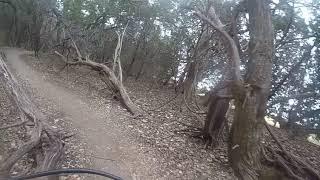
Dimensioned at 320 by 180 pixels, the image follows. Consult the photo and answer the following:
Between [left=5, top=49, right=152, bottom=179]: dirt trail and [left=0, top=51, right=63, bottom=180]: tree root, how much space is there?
805 millimetres

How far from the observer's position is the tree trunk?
5.45 m

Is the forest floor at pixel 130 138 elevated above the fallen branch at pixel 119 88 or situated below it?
below

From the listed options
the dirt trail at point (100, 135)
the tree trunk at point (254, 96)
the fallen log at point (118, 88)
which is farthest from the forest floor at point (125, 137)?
the tree trunk at point (254, 96)

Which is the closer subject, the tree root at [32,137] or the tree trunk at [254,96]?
the tree root at [32,137]

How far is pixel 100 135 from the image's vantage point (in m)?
6.64

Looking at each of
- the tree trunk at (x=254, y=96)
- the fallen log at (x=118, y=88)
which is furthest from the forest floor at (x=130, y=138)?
the tree trunk at (x=254, y=96)

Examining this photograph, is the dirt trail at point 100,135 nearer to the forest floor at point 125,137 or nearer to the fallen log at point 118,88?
the forest floor at point 125,137

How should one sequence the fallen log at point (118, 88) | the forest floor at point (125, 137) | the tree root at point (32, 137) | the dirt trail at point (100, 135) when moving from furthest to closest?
the fallen log at point (118, 88), the forest floor at point (125, 137), the dirt trail at point (100, 135), the tree root at point (32, 137)

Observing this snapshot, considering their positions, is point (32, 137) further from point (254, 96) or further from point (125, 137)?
point (254, 96)

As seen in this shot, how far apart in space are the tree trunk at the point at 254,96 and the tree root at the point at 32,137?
113 inches

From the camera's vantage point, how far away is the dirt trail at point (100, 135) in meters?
5.41

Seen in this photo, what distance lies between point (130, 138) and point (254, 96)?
2.59m

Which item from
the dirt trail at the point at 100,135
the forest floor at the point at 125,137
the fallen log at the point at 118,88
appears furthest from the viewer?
the fallen log at the point at 118,88

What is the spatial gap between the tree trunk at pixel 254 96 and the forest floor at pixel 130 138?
1.42 ft
